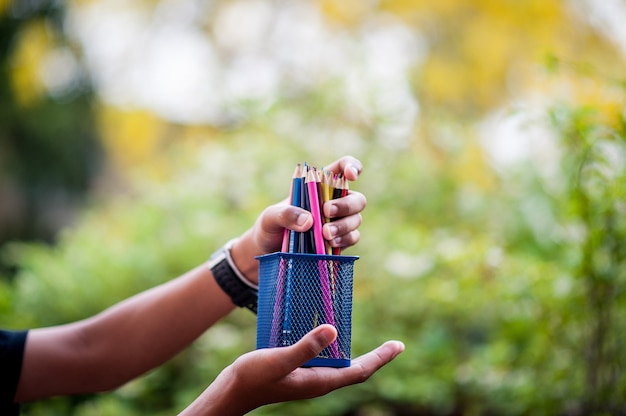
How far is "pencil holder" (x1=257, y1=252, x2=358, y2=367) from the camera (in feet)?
3.65

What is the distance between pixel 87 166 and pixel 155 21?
6.51 ft

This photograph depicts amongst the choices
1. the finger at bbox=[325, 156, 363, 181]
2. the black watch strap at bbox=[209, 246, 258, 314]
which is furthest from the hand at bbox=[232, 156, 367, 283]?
the black watch strap at bbox=[209, 246, 258, 314]

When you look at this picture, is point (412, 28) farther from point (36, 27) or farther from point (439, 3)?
point (36, 27)

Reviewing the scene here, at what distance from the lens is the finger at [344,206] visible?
1.15 metres

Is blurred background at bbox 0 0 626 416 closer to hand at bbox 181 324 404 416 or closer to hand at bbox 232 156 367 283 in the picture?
hand at bbox 232 156 367 283

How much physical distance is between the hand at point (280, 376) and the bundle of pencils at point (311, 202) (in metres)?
0.19

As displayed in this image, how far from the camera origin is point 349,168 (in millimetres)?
1217

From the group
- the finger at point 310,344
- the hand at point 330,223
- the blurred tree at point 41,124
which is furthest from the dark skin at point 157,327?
the blurred tree at point 41,124

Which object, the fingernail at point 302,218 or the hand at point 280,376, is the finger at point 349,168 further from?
the hand at point 280,376

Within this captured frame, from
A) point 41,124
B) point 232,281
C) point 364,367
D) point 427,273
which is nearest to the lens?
point 364,367

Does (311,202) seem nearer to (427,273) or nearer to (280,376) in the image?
(280,376)

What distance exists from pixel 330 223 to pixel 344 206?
0.04 metres

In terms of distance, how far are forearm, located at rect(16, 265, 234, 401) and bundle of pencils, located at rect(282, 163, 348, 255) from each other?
0.38 m

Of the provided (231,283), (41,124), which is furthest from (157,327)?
(41,124)
